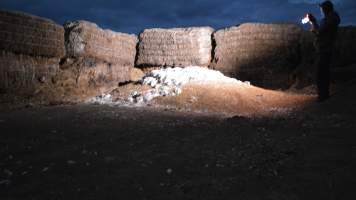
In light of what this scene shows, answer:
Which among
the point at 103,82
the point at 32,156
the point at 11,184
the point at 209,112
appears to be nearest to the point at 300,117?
the point at 209,112

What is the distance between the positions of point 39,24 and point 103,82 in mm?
1989

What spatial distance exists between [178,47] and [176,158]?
6582mm

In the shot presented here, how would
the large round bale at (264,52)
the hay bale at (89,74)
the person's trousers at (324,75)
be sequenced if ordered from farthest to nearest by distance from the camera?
the large round bale at (264,52)
the hay bale at (89,74)
the person's trousers at (324,75)

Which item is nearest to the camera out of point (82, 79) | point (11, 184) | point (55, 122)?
point (11, 184)

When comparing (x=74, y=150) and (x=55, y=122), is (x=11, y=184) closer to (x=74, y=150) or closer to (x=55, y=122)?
(x=74, y=150)

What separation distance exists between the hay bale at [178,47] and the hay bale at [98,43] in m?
0.46

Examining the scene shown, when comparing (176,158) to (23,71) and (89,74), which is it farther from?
(89,74)

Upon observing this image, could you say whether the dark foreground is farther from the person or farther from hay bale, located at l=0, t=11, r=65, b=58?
hay bale, located at l=0, t=11, r=65, b=58

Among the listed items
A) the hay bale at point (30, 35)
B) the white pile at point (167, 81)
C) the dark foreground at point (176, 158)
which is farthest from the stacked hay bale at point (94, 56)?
the dark foreground at point (176, 158)

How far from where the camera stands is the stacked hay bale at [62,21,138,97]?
8.29 metres

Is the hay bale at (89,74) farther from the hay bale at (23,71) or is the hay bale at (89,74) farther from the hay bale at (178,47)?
the hay bale at (178,47)

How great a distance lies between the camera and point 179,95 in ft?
23.2

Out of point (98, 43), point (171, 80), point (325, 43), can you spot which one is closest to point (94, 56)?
point (98, 43)

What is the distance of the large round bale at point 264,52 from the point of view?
29.7ft
